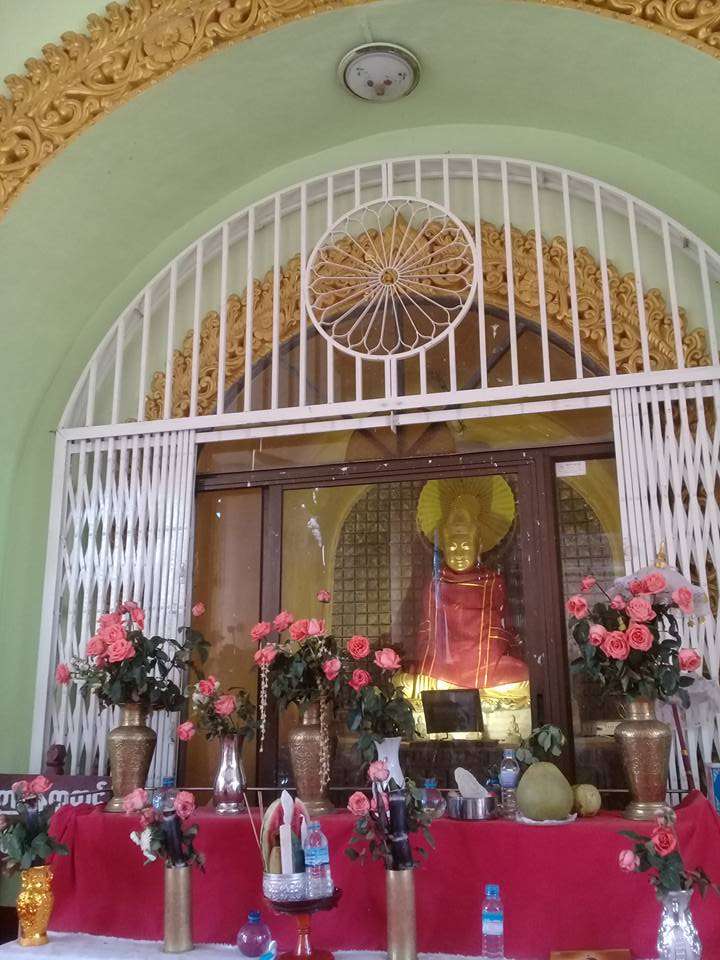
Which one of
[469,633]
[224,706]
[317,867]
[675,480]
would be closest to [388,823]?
[317,867]

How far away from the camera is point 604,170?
4.05 m

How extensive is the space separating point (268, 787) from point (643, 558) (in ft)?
6.11

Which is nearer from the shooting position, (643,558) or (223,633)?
(643,558)

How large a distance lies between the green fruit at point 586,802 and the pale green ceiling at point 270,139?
7.91ft

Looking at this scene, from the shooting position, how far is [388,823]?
2.54 metres

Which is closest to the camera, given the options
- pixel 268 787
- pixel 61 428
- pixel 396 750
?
pixel 396 750

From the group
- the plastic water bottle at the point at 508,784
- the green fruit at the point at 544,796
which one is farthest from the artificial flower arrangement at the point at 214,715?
the green fruit at the point at 544,796

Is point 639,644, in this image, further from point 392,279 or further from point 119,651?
point 392,279

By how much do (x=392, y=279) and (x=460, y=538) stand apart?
127 cm

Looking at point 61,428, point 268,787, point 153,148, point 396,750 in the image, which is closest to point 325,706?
point 396,750

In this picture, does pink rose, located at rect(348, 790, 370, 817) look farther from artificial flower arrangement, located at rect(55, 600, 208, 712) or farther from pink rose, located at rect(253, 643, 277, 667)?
artificial flower arrangement, located at rect(55, 600, 208, 712)

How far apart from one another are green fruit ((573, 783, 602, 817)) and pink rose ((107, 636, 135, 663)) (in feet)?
5.49

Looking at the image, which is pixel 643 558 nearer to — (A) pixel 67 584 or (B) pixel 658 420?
(B) pixel 658 420

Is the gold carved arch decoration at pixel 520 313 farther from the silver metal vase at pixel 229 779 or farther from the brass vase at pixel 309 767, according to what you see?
the brass vase at pixel 309 767
